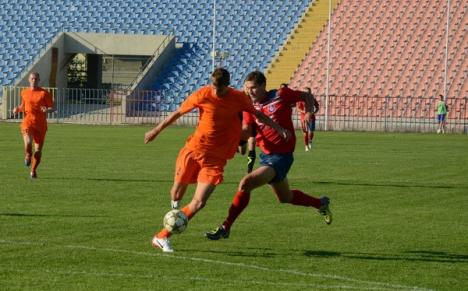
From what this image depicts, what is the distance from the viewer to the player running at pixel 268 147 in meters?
11.9

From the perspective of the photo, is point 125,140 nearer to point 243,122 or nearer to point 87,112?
point 87,112

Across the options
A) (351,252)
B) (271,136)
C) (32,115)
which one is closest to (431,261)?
(351,252)

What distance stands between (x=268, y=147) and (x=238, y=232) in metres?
1.28

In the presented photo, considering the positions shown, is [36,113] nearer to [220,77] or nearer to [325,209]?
[325,209]

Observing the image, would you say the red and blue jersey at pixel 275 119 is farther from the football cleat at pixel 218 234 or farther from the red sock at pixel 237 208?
the football cleat at pixel 218 234

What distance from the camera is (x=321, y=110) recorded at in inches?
1859

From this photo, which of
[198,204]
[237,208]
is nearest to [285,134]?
[237,208]

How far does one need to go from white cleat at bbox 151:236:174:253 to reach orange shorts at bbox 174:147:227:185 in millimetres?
768

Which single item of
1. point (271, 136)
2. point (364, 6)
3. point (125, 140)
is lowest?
point (125, 140)

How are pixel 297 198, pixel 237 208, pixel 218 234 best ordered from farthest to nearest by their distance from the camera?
pixel 297 198 < pixel 237 208 < pixel 218 234

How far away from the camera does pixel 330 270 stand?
1006 centimetres

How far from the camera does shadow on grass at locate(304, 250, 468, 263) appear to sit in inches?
432

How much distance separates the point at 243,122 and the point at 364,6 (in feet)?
139

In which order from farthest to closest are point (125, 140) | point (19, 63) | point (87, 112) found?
point (19, 63) → point (87, 112) → point (125, 140)
